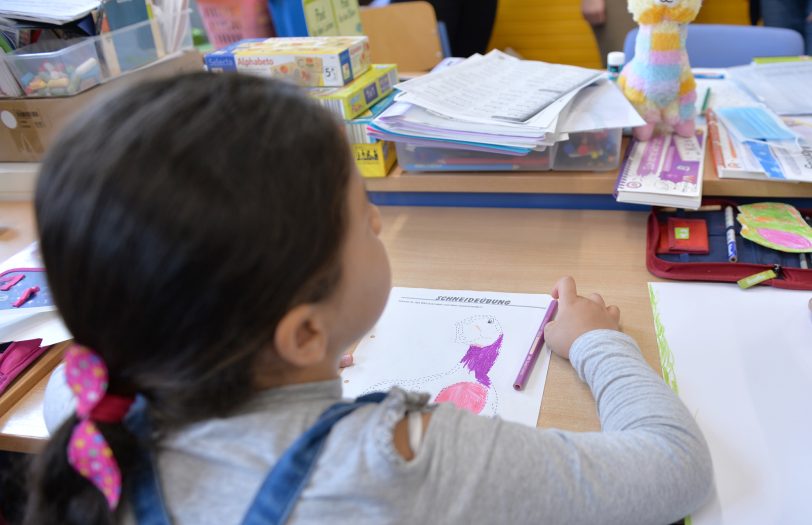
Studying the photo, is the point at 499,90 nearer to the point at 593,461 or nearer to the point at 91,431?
the point at 593,461

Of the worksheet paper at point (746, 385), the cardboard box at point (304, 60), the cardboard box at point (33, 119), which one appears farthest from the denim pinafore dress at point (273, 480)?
the cardboard box at point (33, 119)

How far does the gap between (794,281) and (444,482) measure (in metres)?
0.60

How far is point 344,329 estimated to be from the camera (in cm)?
52

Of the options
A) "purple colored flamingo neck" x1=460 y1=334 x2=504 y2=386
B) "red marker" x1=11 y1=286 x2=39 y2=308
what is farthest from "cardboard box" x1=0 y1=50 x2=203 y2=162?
"purple colored flamingo neck" x1=460 y1=334 x2=504 y2=386

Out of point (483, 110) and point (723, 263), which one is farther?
point (483, 110)

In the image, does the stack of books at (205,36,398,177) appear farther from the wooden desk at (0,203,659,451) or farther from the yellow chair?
the yellow chair

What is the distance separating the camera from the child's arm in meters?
0.47

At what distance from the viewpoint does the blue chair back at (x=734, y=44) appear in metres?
1.49

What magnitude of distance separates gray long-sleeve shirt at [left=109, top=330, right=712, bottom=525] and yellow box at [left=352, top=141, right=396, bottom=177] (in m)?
0.64

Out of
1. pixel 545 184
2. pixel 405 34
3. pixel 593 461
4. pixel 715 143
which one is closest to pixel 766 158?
pixel 715 143

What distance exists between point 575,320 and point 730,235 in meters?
0.32

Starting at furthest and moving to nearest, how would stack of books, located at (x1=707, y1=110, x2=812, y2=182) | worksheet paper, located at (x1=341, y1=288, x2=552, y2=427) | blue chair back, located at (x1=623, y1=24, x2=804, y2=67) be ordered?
blue chair back, located at (x1=623, y1=24, x2=804, y2=67)
stack of books, located at (x1=707, y1=110, x2=812, y2=182)
worksheet paper, located at (x1=341, y1=288, x2=552, y2=427)

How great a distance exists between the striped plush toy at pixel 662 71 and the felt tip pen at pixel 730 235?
20cm

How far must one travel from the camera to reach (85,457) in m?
0.46
